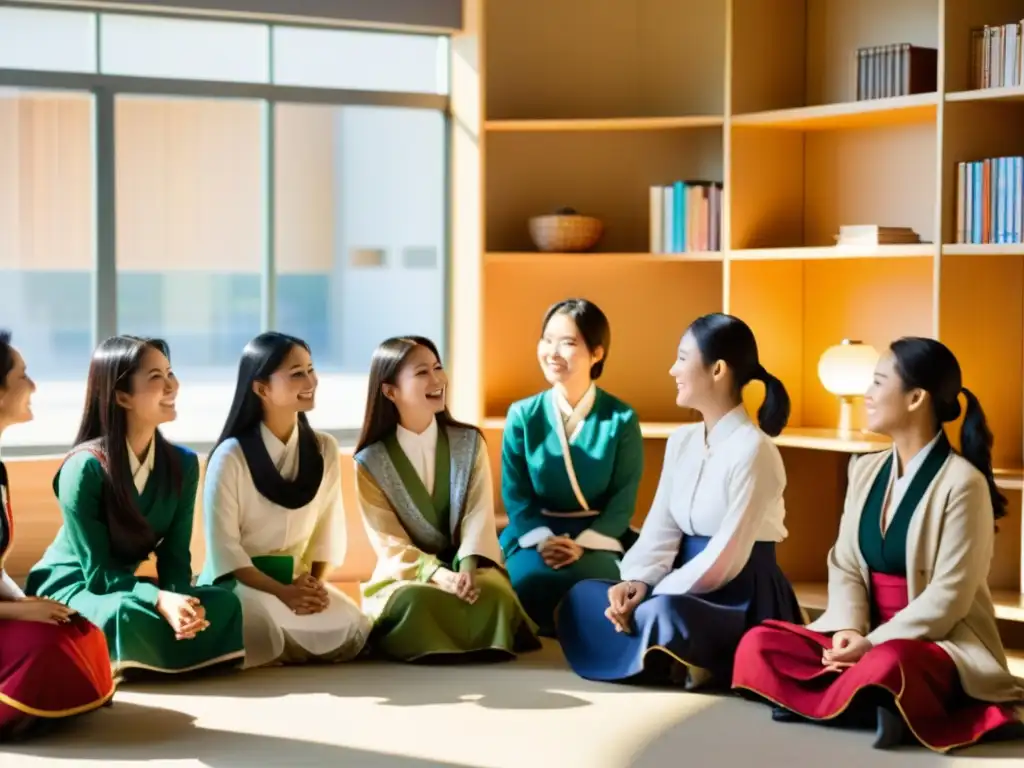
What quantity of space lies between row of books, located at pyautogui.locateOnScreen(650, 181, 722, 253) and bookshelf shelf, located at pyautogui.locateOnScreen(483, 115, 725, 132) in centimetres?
23

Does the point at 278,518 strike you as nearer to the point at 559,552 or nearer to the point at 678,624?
the point at 559,552

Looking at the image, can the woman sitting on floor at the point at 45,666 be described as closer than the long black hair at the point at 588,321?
Yes

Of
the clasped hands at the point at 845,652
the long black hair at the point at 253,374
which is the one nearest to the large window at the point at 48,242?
the long black hair at the point at 253,374

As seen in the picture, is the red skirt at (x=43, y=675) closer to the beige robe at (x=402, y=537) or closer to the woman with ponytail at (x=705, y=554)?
the beige robe at (x=402, y=537)

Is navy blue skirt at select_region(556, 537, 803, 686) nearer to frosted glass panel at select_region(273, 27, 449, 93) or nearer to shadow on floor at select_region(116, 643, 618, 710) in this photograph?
shadow on floor at select_region(116, 643, 618, 710)

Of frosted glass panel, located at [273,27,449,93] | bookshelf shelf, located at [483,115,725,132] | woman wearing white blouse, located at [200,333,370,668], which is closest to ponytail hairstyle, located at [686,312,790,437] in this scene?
woman wearing white blouse, located at [200,333,370,668]

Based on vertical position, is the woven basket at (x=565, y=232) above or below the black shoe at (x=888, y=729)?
above

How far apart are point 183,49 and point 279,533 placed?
204 cm

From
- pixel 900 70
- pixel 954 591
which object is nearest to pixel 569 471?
pixel 954 591

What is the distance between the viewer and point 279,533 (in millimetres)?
4461

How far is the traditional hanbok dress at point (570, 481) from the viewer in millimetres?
4852

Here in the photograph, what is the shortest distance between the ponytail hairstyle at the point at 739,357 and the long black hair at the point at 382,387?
0.91 meters

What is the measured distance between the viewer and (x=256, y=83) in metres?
5.61

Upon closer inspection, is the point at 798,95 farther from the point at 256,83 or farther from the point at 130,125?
the point at 130,125
